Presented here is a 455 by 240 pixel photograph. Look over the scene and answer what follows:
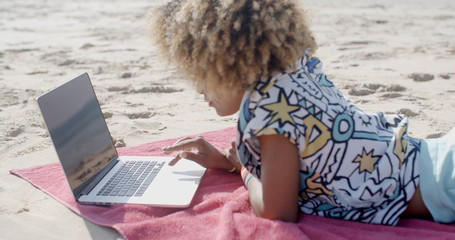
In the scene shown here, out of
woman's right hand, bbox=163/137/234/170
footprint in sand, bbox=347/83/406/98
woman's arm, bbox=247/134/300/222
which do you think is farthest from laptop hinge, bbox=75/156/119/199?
footprint in sand, bbox=347/83/406/98

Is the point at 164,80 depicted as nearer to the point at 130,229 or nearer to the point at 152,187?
the point at 152,187

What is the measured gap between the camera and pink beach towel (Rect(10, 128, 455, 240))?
1.61 m

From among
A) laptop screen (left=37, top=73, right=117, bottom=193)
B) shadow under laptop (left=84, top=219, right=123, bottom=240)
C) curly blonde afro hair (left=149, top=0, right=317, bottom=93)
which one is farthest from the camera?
laptop screen (left=37, top=73, right=117, bottom=193)

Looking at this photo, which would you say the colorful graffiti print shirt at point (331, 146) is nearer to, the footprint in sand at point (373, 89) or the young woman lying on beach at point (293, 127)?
the young woman lying on beach at point (293, 127)

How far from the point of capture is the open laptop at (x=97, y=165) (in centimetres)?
187

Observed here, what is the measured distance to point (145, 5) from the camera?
11055 millimetres

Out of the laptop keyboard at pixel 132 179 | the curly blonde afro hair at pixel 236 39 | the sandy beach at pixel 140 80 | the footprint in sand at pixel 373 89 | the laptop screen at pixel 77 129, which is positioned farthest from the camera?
the footprint in sand at pixel 373 89

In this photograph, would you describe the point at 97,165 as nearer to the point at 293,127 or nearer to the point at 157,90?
the point at 293,127

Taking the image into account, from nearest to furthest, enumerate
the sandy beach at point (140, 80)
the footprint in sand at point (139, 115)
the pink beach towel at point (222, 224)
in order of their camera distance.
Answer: the pink beach towel at point (222, 224) → the sandy beach at point (140, 80) → the footprint in sand at point (139, 115)

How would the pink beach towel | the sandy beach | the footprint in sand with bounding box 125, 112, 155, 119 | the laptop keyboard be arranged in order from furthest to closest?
the footprint in sand with bounding box 125, 112, 155, 119, the sandy beach, the laptop keyboard, the pink beach towel

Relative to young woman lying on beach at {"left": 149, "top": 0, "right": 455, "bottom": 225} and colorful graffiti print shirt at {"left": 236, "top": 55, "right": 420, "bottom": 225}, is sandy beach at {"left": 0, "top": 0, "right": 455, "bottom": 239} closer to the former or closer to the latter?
young woman lying on beach at {"left": 149, "top": 0, "right": 455, "bottom": 225}

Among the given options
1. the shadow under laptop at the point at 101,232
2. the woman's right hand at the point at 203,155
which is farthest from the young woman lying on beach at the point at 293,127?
the shadow under laptop at the point at 101,232

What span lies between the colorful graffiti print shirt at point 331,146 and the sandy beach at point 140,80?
368 mm

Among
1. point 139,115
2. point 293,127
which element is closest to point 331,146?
point 293,127
